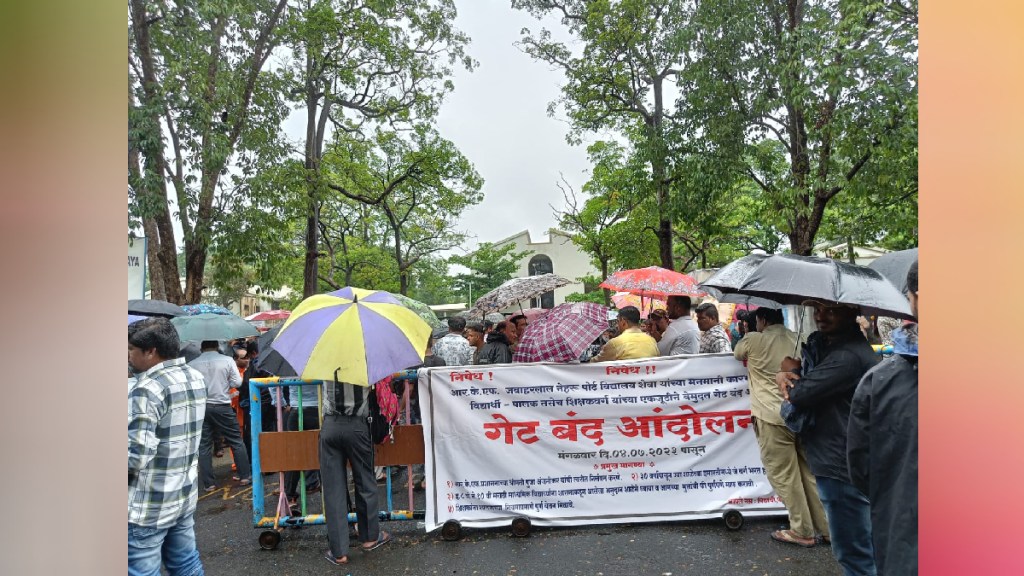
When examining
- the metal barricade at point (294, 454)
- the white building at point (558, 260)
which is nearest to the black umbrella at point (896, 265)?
the metal barricade at point (294, 454)

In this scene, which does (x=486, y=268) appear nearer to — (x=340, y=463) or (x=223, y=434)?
(x=223, y=434)

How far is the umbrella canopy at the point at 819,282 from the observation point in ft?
9.67

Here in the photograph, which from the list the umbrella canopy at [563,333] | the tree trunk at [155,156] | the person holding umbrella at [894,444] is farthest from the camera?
the tree trunk at [155,156]

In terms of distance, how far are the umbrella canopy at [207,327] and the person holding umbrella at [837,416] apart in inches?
263

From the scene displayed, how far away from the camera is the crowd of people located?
6.80 feet

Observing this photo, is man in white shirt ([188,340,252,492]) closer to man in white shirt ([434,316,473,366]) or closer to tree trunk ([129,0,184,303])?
man in white shirt ([434,316,473,366])

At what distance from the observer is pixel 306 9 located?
13117mm

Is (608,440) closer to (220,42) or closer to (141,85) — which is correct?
(141,85)

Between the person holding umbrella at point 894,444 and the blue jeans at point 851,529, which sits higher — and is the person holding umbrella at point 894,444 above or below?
above

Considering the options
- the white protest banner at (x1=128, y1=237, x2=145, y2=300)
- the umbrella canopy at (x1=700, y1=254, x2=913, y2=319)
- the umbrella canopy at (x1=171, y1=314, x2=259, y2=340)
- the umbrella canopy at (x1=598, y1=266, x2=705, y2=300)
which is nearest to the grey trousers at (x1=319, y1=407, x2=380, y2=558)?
the umbrella canopy at (x1=700, y1=254, x2=913, y2=319)

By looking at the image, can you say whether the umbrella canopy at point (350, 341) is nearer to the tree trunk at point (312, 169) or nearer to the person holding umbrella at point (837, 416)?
the person holding umbrella at point (837, 416)

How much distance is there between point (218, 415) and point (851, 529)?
6.38m
